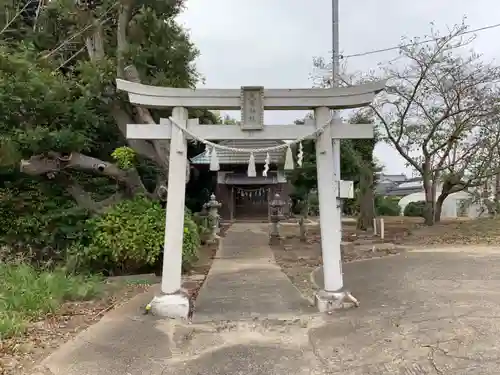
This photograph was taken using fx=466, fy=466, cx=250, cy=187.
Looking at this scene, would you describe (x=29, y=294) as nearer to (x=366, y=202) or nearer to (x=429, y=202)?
(x=366, y=202)

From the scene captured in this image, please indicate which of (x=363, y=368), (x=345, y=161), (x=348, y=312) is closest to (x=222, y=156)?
(x=345, y=161)

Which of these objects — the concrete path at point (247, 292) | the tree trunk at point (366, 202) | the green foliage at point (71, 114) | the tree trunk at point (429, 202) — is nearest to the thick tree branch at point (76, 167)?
the green foliage at point (71, 114)

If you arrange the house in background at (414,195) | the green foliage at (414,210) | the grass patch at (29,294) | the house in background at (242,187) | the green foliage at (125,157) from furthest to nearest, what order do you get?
1. the house in background at (414,195)
2. the green foliage at (414,210)
3. the house in background at (242,187)
4. the green foliage at (125,157)
5. the grass patch at (29,294)

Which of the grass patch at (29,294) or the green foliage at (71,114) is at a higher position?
the green foliage at (71,114)

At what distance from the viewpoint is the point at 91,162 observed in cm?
1047

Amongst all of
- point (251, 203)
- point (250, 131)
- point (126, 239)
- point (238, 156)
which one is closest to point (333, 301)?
point (250, 131)

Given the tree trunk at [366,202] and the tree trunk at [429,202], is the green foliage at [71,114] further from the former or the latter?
the tree trunk at [429,202]

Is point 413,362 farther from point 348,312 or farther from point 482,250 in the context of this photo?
point 482,250

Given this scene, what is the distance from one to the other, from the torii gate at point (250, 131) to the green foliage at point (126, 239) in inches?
129

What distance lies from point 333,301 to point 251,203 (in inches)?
880

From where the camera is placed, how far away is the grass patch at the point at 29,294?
529cm


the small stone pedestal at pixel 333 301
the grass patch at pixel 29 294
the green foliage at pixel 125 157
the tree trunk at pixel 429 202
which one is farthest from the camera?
the tree trunk at pixel 429 202

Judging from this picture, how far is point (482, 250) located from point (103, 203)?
9702 millimetres

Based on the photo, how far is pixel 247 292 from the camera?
7.85 m
